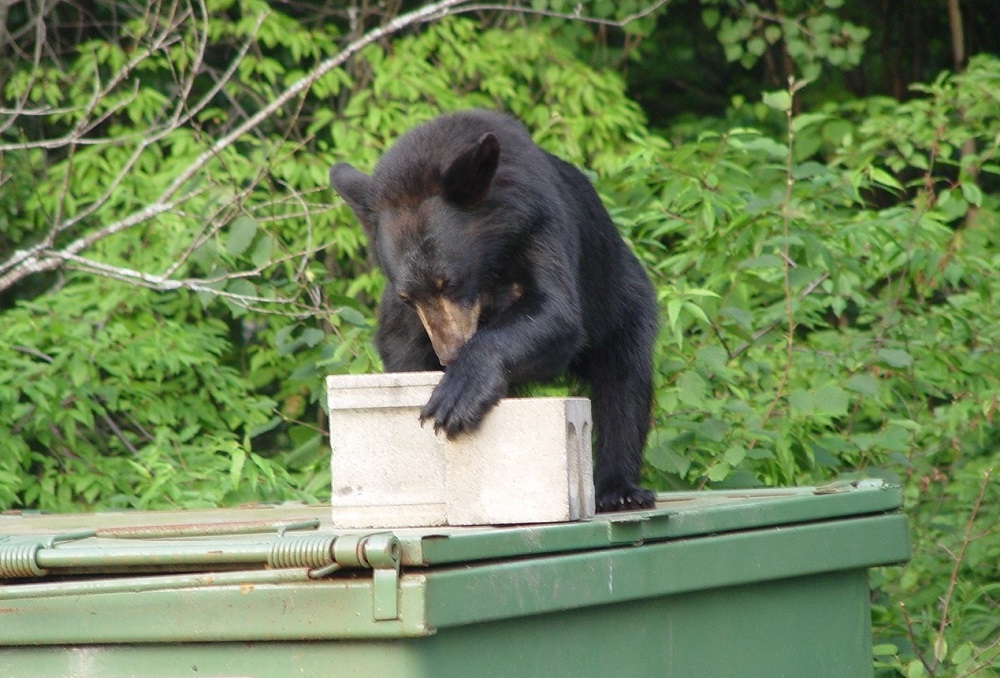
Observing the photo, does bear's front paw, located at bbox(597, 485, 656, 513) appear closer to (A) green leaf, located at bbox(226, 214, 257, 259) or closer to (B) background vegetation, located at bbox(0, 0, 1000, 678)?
(B) background vegetation, located at bbox(0, 0, 1000, 678)

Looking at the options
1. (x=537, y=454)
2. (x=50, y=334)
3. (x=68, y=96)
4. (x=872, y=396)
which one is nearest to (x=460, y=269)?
(x=537, y=454)

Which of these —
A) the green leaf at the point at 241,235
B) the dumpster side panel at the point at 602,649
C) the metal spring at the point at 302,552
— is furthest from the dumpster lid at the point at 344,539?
the green leaf at the point at 241,235

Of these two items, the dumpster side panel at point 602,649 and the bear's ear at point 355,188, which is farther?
the bear's ear at point 355,188

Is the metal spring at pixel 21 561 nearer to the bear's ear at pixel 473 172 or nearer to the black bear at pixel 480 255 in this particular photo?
the black bear at pixel 480 255

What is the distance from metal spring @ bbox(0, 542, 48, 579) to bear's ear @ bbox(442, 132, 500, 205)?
1629 millimetres

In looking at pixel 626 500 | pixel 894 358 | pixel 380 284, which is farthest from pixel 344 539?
pixel 380 284

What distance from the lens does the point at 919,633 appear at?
5281 millimetres

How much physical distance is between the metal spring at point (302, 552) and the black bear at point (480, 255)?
1.03 metres

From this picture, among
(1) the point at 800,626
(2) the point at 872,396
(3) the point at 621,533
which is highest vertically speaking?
(2) the point at 872,396

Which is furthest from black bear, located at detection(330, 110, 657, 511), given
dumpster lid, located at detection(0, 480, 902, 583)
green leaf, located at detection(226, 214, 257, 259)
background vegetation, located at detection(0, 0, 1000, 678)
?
green leaf, located at detection(226, 214, 257, 259)

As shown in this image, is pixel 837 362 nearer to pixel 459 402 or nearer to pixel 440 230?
pixel 440 230

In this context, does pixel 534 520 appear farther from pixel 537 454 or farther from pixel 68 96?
pixel 68 96

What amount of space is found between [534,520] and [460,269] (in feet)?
3.50

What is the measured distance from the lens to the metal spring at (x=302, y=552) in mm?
2025
